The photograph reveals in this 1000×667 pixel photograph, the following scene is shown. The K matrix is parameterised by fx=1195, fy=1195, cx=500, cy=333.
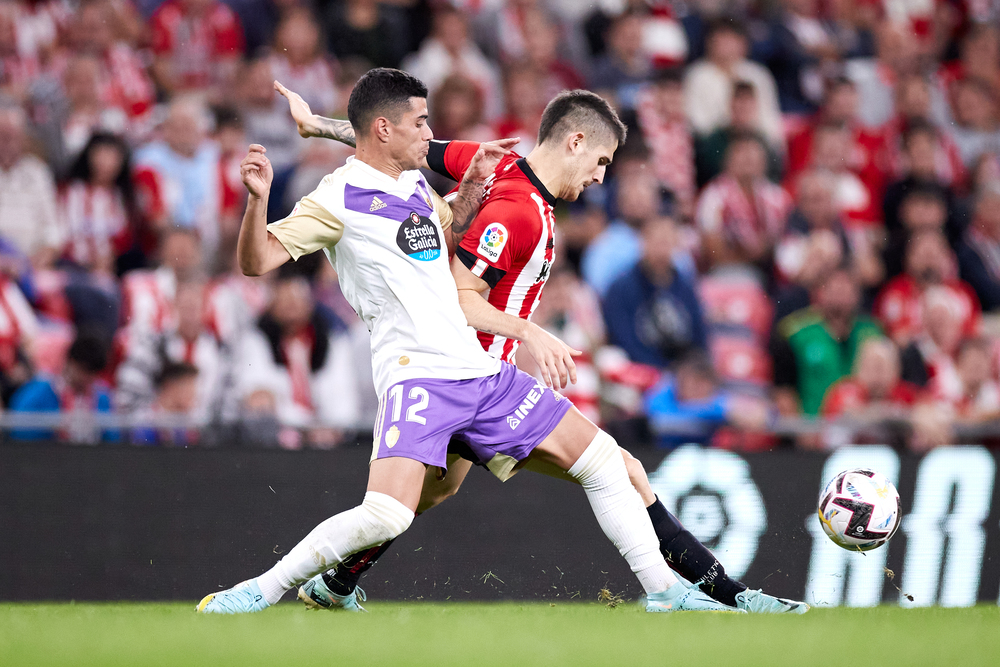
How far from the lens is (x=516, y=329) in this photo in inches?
177

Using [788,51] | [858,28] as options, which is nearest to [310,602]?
[788,51]

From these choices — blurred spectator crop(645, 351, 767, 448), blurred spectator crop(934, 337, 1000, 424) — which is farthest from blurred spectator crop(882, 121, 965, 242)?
blurred spectator crop(645, 351, 767, 448)

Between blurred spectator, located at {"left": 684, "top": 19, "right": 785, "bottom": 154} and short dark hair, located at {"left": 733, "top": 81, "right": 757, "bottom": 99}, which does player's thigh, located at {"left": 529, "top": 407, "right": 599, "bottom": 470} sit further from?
short dark hair, located at {"left": 733, "top": 81, "right": 757, "bottom": 99}

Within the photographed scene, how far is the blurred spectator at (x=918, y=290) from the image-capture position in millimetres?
9570

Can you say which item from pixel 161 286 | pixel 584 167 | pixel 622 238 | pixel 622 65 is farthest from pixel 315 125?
pixel 622 65

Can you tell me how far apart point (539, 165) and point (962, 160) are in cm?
764

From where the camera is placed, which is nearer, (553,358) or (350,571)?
(553,358)

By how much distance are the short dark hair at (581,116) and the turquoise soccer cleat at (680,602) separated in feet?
6.16

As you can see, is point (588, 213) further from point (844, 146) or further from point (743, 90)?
point (844, 146)

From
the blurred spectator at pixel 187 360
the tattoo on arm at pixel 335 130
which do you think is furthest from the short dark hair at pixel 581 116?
the blurred spectator at pixel 187 360

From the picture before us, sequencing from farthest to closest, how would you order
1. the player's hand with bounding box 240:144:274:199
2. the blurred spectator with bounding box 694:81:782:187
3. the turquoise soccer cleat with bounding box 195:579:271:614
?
the blurred spectator with bounding box 694:81:782:187 → the turquoise soccer cleat with bounding box 195:579:271:614 → the player's hand with bounding box 240:144:274:199

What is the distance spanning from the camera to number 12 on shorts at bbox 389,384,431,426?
453cm

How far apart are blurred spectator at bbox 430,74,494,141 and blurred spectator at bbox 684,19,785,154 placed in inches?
80.6

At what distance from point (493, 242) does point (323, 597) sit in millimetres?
1790
